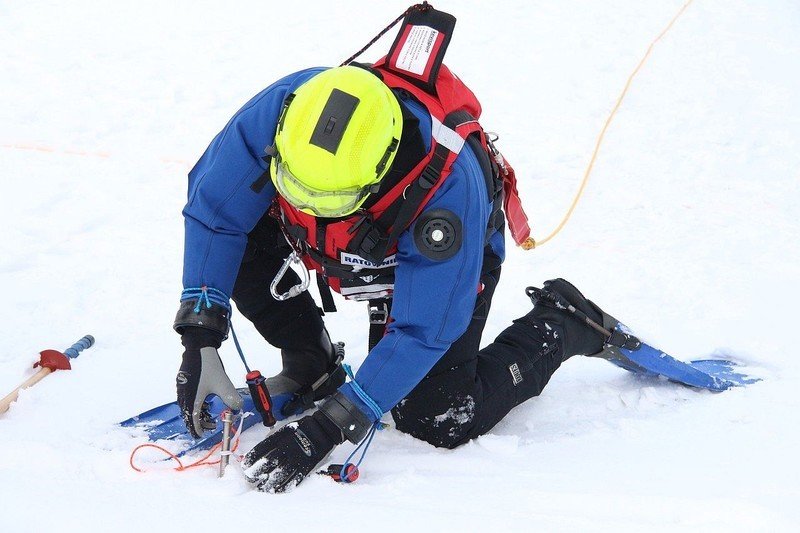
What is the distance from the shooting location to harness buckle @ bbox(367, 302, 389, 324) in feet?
9.49

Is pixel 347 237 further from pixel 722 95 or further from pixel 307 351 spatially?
pixel 722 95

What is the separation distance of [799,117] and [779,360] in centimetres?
330

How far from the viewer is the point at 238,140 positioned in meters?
2.61

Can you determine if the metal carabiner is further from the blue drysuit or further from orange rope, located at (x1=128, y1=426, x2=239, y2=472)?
orange rope, located at (x1=128, y1=426, x2=239, y2=472)

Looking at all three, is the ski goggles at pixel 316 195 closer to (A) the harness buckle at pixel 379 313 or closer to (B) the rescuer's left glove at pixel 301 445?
(B) the rescuer's left glove at pixel 301 445

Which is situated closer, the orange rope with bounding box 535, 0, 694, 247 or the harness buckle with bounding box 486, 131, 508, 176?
the harness buckle with bounding box 486, 131, 508, 176

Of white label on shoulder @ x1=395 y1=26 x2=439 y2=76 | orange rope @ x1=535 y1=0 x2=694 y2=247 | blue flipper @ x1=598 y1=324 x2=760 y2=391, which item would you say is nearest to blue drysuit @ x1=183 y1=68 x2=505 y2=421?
white label on shoulder @ x1=395 y1=26 x2=439 y2=76

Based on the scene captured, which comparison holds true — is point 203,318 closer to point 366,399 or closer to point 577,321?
point 366,399

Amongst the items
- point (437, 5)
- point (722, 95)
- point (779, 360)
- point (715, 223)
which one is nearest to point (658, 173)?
point (715, 223)

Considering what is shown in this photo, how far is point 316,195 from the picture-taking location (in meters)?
2.16

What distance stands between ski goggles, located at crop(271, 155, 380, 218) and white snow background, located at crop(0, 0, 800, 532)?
78 cm

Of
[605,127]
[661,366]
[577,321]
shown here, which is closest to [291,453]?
[577,321]

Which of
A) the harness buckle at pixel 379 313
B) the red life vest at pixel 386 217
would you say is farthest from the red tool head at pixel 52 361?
the harness buckle at pixel 379 313

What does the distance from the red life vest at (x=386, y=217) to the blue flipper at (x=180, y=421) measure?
0.53m
